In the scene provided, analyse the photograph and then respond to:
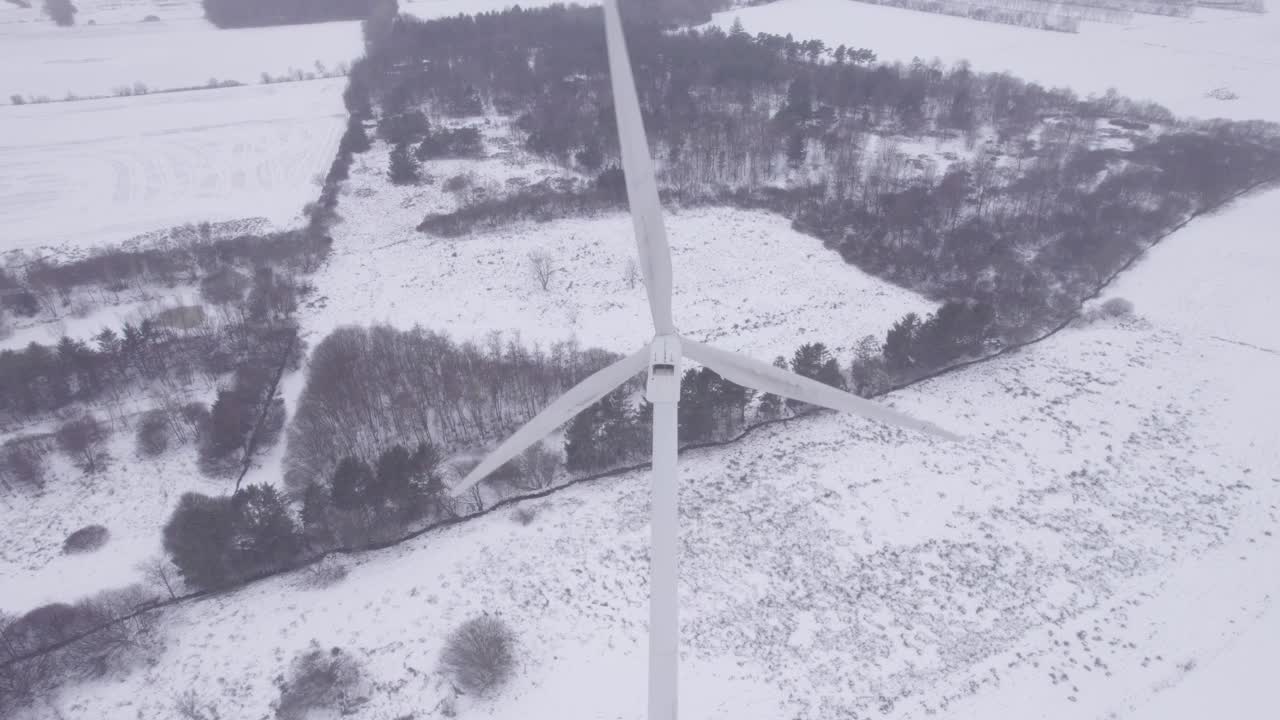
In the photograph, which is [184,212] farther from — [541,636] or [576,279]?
[541,636]

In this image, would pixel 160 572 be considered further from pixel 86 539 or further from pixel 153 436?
pixel 153 436

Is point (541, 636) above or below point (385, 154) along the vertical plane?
below

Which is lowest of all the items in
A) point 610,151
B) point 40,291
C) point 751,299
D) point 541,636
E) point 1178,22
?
point 541,636

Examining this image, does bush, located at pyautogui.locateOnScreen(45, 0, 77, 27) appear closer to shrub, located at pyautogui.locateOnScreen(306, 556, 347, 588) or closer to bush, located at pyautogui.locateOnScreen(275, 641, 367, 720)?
shrub, located at pyautogui.locateOnScreen(306, 556, 347, 588)

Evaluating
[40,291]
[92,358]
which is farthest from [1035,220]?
[40,291]

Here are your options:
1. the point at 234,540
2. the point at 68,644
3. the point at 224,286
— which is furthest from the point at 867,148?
the point at 68,644

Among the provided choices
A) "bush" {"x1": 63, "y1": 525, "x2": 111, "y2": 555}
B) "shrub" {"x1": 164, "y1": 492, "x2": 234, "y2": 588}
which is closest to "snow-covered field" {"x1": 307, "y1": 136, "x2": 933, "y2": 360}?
"bush" {"x1": 63, "y1": 525, "x2": 111, "y2": 555}
